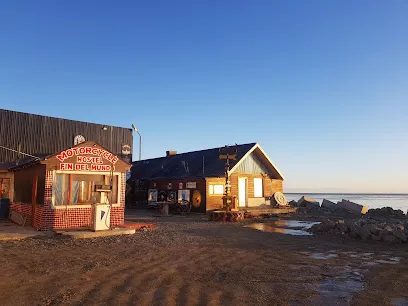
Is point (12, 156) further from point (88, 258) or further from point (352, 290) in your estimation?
point (352, 290)

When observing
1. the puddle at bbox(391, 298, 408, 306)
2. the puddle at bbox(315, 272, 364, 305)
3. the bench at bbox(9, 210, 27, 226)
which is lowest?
the puddle at bbox(391, 298, 408, 306)

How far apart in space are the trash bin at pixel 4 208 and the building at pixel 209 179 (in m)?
12.0

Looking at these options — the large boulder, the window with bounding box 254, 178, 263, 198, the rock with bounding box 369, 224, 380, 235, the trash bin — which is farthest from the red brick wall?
the large boulder

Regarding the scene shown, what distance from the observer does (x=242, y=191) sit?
26.3 m

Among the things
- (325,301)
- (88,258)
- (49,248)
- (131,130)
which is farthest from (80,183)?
(131,130)

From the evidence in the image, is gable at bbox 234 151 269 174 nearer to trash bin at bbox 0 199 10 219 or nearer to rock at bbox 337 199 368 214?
rock at bbox 337 199 368 214

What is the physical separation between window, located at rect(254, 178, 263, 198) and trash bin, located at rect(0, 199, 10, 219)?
1756 centimetres

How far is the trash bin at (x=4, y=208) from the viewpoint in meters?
18.3

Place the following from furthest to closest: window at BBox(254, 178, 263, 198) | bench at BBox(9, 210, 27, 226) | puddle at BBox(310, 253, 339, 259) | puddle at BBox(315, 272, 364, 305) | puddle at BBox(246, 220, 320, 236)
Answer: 1. window at BBox(254, 178, 263, 198)
2. puddle at BBox(246, 220, 320, 236)
3. bench at BBox(9, 210, 27, 226)
4. puddle at BBox(310, 253, 339, 259)
5. puddle at BBox(315, 272, 364, 305)

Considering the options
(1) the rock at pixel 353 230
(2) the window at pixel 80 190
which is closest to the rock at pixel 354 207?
(1) the rock at pixel 353 230

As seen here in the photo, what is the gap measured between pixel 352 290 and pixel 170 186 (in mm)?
22053

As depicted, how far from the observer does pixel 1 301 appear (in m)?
5.39

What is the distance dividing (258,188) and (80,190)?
1685cm

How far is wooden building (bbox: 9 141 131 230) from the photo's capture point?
43.4 ft
